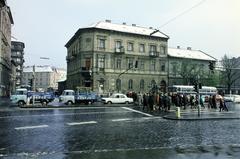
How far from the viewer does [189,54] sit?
96625 millimetres

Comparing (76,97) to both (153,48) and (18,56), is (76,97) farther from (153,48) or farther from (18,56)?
(18,56)

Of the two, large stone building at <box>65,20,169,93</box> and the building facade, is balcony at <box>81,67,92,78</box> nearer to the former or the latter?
large stone building at <box>65,20,169,93</box>

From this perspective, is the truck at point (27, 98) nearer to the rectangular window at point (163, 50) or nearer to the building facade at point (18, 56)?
the rectangular window at point (163, 50)

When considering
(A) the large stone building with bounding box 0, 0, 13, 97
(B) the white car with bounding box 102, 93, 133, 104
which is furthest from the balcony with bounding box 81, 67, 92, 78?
(B) the white car with bounding box 102, 93, 133, 104

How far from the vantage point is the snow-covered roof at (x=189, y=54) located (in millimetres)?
92625

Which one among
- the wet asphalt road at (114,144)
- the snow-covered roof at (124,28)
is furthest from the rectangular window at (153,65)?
the wet asphalt road at (114,144)

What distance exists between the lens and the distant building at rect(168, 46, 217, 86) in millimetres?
86688

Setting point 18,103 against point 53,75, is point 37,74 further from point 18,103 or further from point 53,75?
point 18,103

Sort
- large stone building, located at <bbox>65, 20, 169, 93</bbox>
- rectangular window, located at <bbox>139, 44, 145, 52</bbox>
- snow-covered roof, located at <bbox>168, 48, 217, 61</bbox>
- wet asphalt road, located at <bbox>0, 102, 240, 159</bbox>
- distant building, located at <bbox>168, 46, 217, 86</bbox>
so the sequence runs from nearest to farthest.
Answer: wet asphalt road, located at <bbox>0, 102, 240, 159</bbox> < large stone building, located at <bbox>65, 20, 169, 93</bbox> < rectangular window, located at <bbox>139, 44, 145, 52</bbox> < distant building, located at <bbox>168, 46, 217, 86</bbox> < snow-covered roof, located at <bbox>168, 48, 217, 61</bbox>

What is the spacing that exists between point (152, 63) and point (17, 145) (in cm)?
7197

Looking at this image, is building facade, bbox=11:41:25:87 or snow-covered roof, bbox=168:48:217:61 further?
building facade, bbox=11:41:25:87

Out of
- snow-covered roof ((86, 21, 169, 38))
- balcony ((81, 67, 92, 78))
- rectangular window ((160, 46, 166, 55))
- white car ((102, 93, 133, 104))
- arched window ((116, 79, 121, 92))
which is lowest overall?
white car ((102, 93, 133, 104))

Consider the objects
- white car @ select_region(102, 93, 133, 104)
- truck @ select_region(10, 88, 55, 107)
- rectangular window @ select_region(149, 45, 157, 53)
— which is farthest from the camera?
rectangular window @ select_region(149, 45, 157, 53)

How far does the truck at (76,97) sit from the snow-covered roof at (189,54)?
45.6 m
